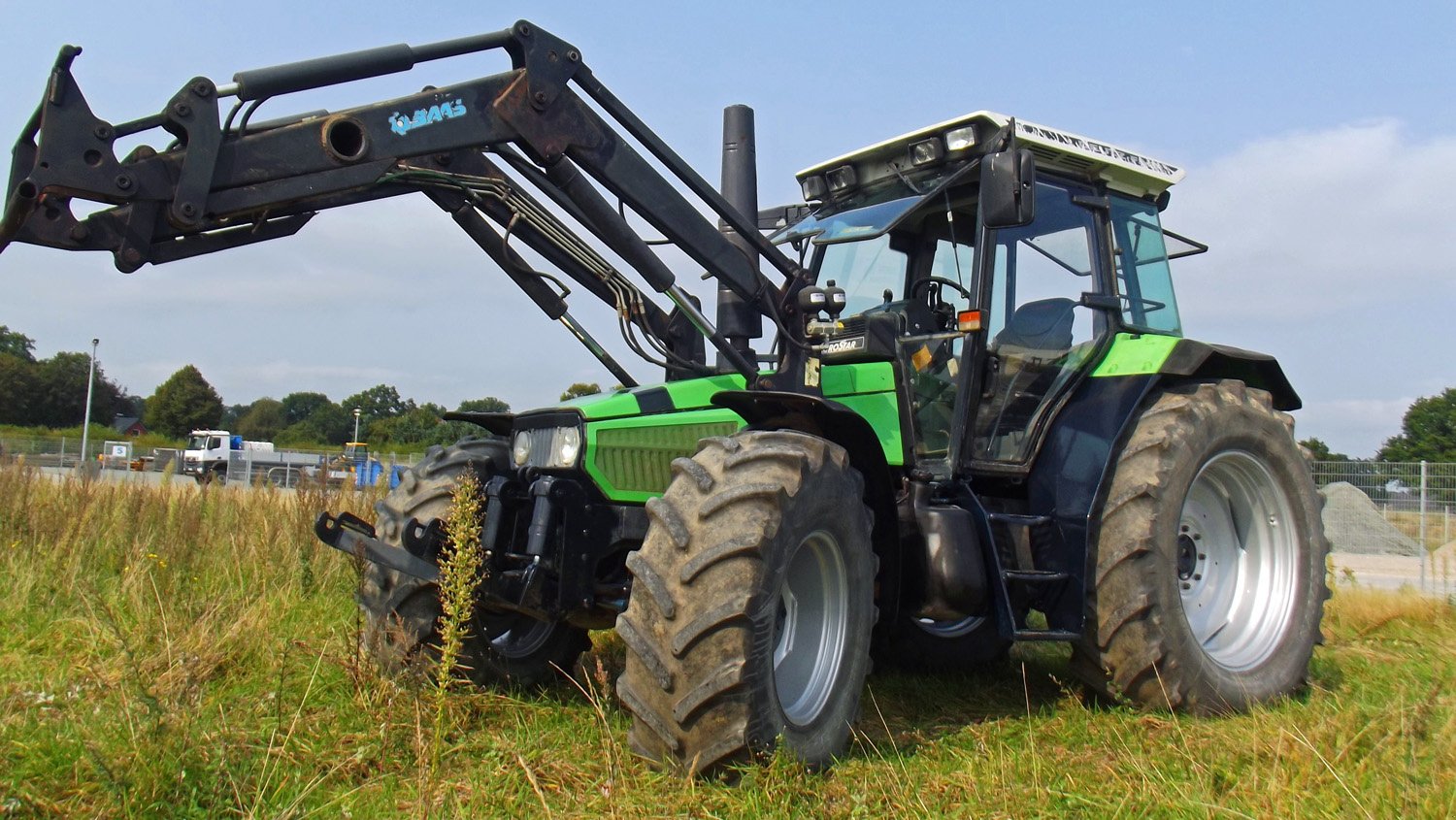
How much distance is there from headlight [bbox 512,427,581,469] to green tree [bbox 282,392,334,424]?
301 feet

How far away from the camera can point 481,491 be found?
4.47 m

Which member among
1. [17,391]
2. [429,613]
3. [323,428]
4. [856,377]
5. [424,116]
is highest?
[17,391]

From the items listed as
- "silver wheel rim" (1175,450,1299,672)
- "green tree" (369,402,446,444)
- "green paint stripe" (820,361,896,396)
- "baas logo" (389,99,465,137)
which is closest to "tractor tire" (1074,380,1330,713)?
"silver wheel rim" (1175,450,1299,672)

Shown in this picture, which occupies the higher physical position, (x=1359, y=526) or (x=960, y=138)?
(x=960, y=138)

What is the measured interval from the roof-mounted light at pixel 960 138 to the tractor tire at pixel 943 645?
2.25m

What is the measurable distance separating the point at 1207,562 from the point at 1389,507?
459 inches

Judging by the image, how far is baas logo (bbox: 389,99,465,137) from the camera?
13.9 feet

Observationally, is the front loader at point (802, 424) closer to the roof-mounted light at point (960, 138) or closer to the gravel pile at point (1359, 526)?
the roof-mounted light at point (960, 138)

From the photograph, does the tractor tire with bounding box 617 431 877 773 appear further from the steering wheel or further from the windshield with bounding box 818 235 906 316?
the windshield with bounding box 818 235 906 316

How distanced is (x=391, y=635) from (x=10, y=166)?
2.22m

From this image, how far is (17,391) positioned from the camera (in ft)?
211

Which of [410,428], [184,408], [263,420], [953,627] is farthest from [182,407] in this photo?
[953,627]

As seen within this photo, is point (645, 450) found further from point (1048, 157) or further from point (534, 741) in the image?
point (1048, 157)

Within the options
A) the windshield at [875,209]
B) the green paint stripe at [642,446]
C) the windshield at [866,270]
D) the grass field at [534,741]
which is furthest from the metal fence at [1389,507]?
the green paint stripe at [642,446]
